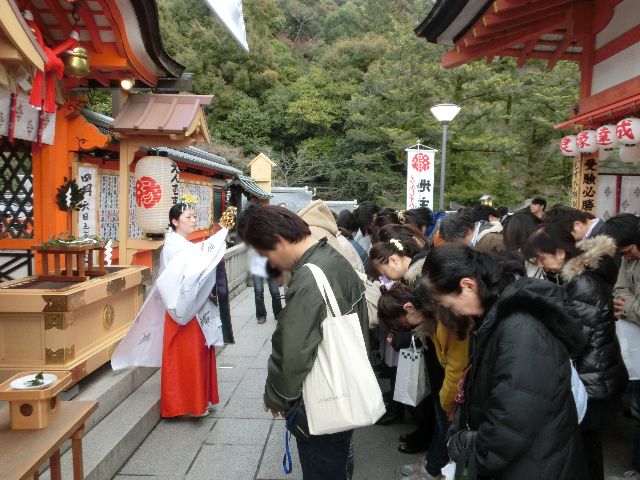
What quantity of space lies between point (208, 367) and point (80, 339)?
1.13 m

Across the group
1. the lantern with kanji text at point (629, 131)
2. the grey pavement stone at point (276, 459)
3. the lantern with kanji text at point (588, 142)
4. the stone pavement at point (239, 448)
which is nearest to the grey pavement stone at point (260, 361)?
the stone pavement at point (239, 448)

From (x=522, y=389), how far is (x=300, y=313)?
3.28ft

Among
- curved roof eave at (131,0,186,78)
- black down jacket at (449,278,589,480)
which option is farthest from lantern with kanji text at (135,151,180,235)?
black down jacket at (449,278,589,480)

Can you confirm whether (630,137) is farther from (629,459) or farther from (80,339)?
(80,339)

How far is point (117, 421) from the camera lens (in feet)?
13.4

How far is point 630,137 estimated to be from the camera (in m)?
6.19

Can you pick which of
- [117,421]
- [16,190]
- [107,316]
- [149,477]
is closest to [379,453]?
[149,477]

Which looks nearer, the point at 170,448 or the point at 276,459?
the point at 276,459

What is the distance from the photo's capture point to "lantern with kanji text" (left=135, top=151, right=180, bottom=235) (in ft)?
21.9

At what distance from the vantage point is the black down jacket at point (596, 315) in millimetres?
2945

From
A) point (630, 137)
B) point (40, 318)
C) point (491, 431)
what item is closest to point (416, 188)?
point (630, 137)

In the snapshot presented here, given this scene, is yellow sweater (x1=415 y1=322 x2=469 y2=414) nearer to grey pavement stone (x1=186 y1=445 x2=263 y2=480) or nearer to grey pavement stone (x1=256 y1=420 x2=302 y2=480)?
grey pavement stone (x1=256 y1=420 x2=302 y2=480)

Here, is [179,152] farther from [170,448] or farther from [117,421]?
[170,448]

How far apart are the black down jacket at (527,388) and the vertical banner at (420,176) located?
11.2 meters
